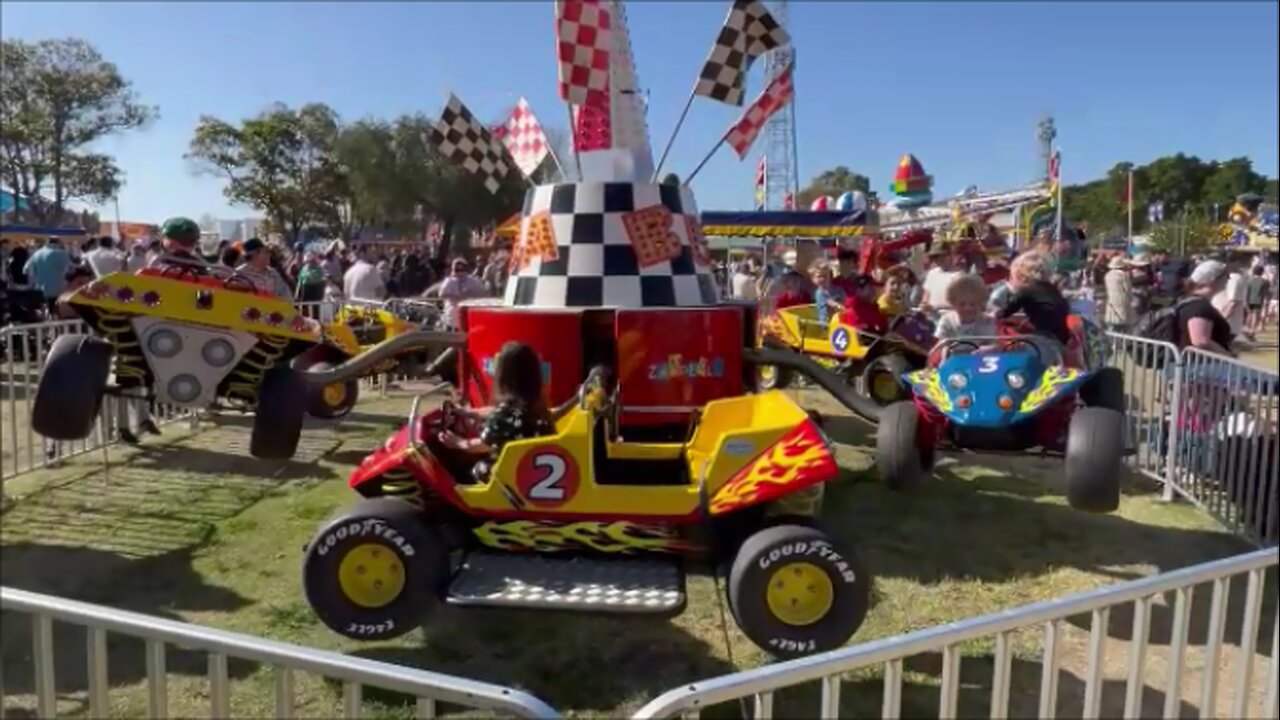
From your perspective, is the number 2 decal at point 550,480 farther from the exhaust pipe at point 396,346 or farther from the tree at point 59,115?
the tree at point 59,115

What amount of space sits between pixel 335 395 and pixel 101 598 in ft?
10.1

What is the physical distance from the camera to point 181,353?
4.12 meters

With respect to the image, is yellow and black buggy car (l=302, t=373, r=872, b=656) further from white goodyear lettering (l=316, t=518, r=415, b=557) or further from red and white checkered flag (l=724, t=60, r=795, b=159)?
red and white checkered flag (l=724, t=60, r=795, b=159)

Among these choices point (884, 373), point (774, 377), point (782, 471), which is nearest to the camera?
point (782, 471)

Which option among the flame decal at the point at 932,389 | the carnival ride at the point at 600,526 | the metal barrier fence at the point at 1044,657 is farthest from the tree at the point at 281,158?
the metal barrier fence at the point at 1044,657

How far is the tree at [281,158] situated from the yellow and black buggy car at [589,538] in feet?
9.55

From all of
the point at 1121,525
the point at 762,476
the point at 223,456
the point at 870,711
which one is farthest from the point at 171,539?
the point at 1121,525

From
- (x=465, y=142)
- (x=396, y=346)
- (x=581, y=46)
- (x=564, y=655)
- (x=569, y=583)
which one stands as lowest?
(x=564, y=655)

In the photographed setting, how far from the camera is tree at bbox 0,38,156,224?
548 inches

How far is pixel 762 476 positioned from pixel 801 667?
5.30ft

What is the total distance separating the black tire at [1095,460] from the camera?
12.0 ft

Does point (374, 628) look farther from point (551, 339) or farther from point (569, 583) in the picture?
point (551, 339)

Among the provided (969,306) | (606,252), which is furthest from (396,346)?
(969,306)

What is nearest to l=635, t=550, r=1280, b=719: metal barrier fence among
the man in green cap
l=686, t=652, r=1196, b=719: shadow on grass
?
l=686, t=652, r=1196, b=719: shadow on grass
